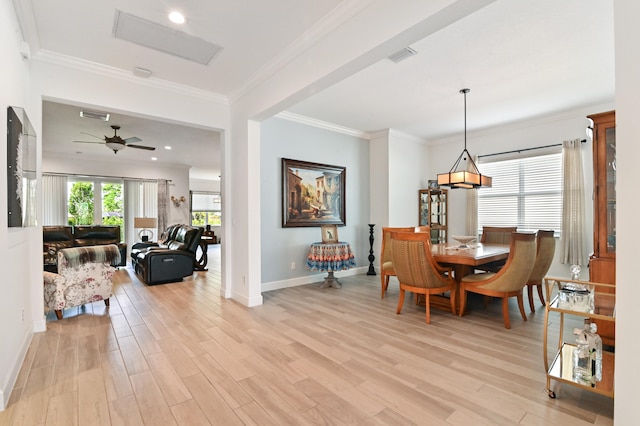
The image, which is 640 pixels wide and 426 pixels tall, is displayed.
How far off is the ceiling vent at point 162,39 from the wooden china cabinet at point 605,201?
337 centimetres

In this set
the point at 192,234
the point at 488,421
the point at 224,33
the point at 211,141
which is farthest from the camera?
the point at 211,141

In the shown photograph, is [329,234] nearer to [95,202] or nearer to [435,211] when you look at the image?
[435,211]

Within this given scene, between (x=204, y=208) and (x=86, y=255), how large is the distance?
9617mm

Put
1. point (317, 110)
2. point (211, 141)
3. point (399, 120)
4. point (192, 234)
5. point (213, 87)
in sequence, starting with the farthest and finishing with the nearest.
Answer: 1. point (211, 141)
2. point (192, 234)
3. point (399, 120)
4. point (317, 110)
5. point (213, 87)

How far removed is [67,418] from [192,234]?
13.7 ft

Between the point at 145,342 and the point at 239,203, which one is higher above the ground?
the point at 239,203

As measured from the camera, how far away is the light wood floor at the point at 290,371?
175cm

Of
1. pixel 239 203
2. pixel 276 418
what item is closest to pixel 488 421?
pixel 276 418

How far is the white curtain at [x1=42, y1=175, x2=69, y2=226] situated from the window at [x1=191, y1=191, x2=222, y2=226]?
17.2ft

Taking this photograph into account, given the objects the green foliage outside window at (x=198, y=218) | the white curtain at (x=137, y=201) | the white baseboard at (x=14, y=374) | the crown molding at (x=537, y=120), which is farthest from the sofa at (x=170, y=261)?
the green foliage outside window at (x=198, y=218)

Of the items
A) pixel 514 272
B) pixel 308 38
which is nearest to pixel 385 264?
pixel 514 272

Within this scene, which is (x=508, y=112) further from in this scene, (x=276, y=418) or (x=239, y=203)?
(x=276, y=418)

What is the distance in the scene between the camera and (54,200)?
7.33m

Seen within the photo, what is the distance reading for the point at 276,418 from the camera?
1.72 metres
